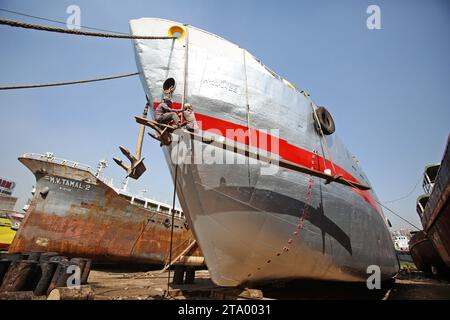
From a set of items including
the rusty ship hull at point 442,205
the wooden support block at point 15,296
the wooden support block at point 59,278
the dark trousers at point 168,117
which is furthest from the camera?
the rusty ship hull at point 442,205

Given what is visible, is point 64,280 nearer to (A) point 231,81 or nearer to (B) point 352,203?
(A) point 231,81

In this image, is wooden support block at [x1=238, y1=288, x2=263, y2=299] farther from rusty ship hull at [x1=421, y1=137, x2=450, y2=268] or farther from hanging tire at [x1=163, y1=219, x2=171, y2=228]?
hanging tire at [x1=163, y1=219, x2=171, y2=228]

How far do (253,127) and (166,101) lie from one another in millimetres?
1684

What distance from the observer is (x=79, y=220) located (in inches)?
484

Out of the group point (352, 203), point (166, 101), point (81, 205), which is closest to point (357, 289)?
point (352, 203)

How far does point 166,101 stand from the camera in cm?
432

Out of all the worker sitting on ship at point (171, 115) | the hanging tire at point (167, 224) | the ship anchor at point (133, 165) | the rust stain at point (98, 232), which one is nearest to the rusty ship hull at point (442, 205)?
the worker sitting on ship at point (171, 115)

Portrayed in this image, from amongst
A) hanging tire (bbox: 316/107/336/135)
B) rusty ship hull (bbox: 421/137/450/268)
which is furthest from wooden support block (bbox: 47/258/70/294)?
rusty ship hull (bbox: 421/137/450/268)

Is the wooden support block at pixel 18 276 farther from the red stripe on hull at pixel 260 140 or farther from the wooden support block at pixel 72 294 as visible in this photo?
the red stripe on hull at pixel 260 140

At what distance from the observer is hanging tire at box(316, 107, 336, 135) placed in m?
5.85

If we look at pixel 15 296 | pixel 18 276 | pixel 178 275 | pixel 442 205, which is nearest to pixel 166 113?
pixel 15 296

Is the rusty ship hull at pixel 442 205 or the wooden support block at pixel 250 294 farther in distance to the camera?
the rusty ship hull at pixel 442 205

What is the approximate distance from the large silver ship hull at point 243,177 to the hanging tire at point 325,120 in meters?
0.69

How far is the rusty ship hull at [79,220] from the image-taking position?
38.4 feet
